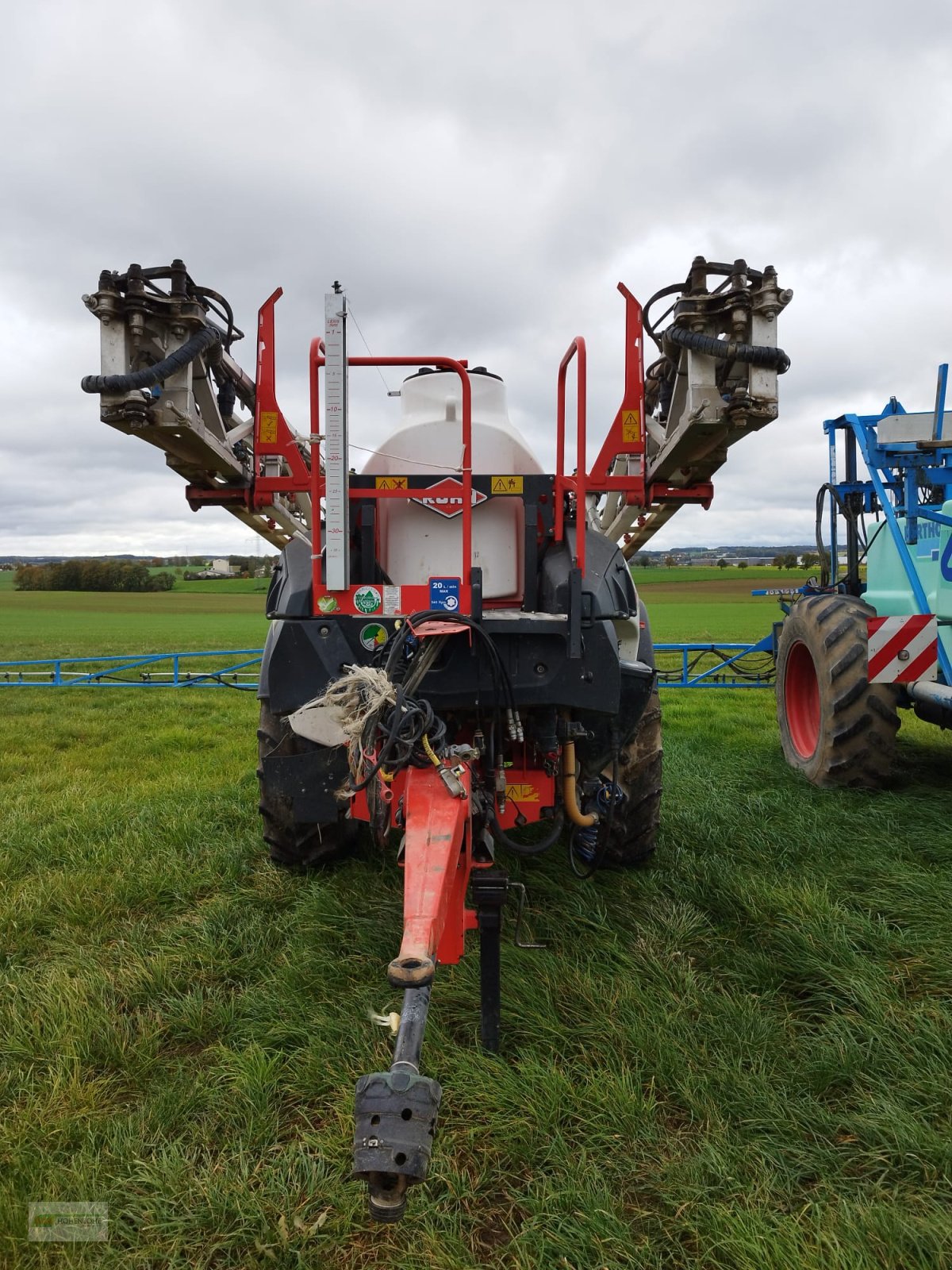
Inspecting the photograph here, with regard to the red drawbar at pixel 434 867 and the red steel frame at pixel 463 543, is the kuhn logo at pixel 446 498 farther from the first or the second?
the red drawbar at pixel 434 867

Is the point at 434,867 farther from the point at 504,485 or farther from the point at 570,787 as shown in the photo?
the point at 504,485

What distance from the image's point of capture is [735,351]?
11.5ft

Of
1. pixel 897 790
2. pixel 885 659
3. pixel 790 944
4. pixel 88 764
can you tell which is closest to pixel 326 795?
pixel 790 944

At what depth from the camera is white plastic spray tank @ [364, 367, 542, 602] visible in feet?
11.5

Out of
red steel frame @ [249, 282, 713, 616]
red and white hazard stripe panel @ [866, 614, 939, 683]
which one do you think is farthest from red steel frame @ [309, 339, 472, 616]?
red and white hazard stripe panel @ [866, 614, 939, 683]

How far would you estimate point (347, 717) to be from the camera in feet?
7.84

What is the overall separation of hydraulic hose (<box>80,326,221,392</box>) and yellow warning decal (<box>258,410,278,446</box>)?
40cm

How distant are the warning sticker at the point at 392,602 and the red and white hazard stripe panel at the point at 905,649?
2861 millimetres

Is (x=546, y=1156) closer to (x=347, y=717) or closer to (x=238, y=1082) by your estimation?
(x=238, y=1082)

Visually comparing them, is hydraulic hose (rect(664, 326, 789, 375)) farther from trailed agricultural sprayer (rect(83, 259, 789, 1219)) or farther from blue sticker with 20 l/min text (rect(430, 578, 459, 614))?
blue sticker with 20 l/min text (rect(430, 578, 459, 614))
